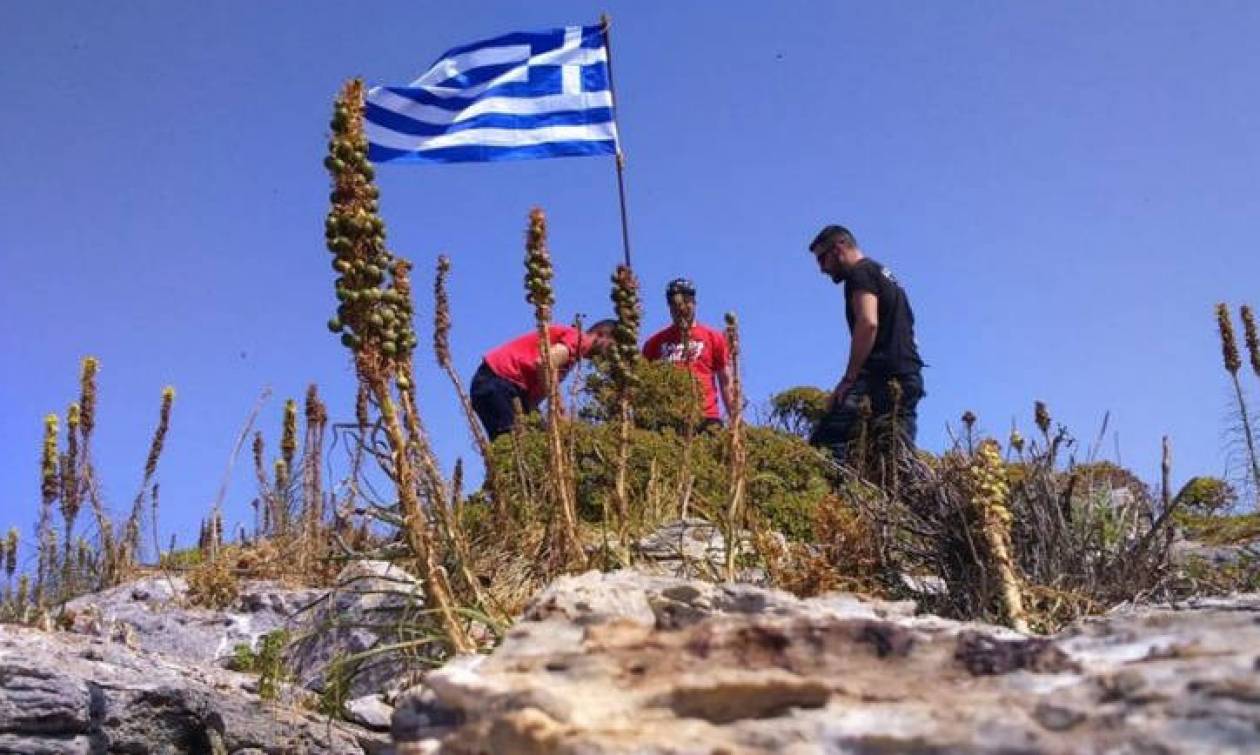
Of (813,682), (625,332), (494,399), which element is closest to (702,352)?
(494,399)

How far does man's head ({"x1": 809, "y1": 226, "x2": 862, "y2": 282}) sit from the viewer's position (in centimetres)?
823

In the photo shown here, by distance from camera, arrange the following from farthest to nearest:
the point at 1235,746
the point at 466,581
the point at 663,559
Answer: the point at 663,559
the point at 466,581
the point at 1235,746

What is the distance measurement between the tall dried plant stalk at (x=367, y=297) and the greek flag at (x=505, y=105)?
5242 millimetres

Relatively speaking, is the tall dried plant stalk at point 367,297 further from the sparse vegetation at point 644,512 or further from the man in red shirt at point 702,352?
the man in red shirt at point 702,352

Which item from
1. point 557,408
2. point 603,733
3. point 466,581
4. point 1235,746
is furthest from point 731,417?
point 1235,746

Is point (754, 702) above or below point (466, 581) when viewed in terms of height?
below

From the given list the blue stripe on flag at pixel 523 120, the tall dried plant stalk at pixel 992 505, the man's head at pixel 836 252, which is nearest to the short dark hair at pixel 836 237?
the man's head at pixel 836 252

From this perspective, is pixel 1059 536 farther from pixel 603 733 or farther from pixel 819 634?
pixel 603 733

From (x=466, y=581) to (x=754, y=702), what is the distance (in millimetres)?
1792

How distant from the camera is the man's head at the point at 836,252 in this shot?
8.23 m

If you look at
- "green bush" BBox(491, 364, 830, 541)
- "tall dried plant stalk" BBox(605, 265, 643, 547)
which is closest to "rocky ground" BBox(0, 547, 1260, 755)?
"tall dried plant stalk" BBox(605, 265, 643, 547)

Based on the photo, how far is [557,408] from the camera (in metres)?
3.74

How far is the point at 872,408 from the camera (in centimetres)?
788

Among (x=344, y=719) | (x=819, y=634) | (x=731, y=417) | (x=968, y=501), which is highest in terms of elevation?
(x=731, y=417)
